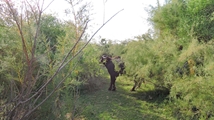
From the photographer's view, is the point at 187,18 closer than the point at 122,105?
Yes

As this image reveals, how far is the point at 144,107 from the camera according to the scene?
6.46 metres

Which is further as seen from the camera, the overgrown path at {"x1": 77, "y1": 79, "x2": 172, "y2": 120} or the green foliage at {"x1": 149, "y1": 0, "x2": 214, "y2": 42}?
the green foliage at {"x1": 149, "y1": 0, "x2": 214, "y2": 42}

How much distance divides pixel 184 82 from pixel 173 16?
2358 millimetres

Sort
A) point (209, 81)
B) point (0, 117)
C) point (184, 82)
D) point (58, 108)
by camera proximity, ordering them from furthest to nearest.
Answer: point (184, 82) < point (209, 81) < point (58, 108) < point (0, 117)

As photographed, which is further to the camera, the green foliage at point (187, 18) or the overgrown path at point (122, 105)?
the green foliage at point (187, 18)

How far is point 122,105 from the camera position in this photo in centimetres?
662

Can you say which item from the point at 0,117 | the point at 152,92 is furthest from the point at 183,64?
the point at 0,117

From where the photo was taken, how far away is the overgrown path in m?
5.61

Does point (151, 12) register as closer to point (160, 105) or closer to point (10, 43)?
point (160, 105)

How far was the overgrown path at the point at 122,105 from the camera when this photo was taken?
5.61 meters

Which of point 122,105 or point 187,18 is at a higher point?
point 187,18

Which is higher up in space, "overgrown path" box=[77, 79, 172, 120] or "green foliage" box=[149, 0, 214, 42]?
"green foliage" box=[149, 0, 214, 42]

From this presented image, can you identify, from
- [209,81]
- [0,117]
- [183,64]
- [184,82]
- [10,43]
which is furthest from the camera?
[183,64]

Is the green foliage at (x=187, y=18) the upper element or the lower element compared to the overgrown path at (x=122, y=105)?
upper
